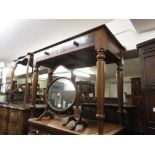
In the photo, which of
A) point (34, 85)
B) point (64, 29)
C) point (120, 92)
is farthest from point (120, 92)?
point (64, 29)

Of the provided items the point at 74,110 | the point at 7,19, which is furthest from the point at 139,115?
the point at 7,19

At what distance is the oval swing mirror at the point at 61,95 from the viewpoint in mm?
1617

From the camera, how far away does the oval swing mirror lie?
162cm

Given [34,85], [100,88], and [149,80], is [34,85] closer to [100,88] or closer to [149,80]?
[100,88]

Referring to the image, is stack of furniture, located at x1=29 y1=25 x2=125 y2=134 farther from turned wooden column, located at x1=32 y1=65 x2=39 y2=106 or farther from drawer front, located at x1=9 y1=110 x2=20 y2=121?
drawer front, located at x1=9 y1=110 x2=20 y2=121

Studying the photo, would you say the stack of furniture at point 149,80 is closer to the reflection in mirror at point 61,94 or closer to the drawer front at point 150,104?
the drawer front at point 150,104

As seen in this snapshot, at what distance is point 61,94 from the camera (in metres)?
1.78

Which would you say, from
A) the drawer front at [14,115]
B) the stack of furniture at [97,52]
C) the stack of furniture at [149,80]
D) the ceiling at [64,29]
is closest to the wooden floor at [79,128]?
the stack of furniture at [97,52]

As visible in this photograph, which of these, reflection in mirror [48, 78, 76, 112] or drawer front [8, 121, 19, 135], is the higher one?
reflection in mirror [48, 78, 76, 112]

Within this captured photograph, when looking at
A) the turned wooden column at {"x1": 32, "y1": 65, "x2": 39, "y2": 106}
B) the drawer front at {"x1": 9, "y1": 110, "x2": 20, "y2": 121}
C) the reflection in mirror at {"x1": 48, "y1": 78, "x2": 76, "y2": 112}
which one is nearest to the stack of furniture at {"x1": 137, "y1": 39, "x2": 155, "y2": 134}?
the reflection in mirror at {"x1": 48, "y1": 78, "x2": 76, "y2": 112}

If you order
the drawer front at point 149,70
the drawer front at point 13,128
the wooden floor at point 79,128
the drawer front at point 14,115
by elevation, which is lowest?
the drawer front at point 13,128

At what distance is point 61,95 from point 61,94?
0.05ft

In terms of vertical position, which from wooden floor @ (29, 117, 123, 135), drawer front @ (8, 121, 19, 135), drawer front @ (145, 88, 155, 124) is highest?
drawer front @ (145, 88, 155, 124)
